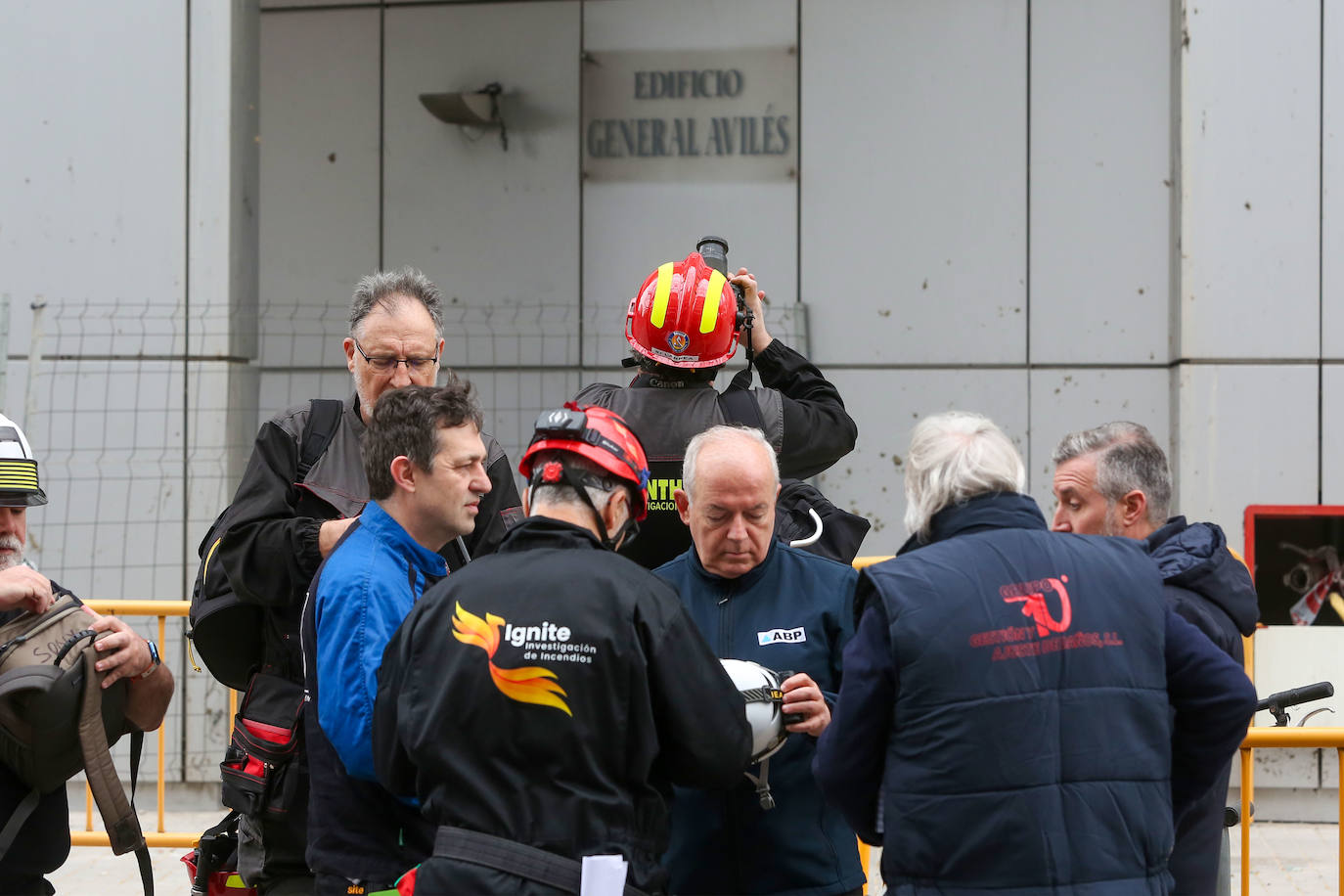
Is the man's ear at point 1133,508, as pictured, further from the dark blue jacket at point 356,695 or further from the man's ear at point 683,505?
the dark blue jacket at point 356,695

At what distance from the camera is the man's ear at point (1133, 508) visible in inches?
133

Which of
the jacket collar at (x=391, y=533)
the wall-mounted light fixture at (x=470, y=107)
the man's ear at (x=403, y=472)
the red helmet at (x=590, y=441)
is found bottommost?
the jacket collar at (x=391, y=533)

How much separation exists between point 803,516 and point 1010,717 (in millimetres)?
1204

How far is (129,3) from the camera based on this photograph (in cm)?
698

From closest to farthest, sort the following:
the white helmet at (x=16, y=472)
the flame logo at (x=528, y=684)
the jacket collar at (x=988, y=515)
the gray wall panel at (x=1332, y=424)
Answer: the flame logo at (x=528, y=684), the jacket collar at (x=988, y=515), the white helmet at (x=16, y=472), the gray wall panel at (x=1332, y=424)

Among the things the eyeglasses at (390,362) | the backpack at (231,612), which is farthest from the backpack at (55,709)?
the eyeglasses at (390,362)

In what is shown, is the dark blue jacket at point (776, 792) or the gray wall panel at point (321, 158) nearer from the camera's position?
the dark blue jacket at point (776, 792)

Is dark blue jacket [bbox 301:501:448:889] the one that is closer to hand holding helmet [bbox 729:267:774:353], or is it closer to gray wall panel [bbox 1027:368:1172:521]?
hand holding helmet [bbox 729:267:774:353]

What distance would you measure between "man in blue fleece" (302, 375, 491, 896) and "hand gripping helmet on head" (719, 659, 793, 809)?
2.43ft

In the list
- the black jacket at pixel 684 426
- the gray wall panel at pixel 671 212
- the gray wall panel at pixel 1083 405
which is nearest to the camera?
the black jacket at pixel 684 426

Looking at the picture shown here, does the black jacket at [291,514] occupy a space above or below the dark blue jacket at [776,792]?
above

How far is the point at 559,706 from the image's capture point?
236cm

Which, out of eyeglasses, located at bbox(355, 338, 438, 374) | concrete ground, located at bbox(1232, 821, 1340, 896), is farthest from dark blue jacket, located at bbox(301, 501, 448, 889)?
concrete ground, located at bbox(1232, 821, 1340, 896)

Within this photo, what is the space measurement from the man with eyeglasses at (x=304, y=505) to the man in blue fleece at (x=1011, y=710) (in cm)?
124
